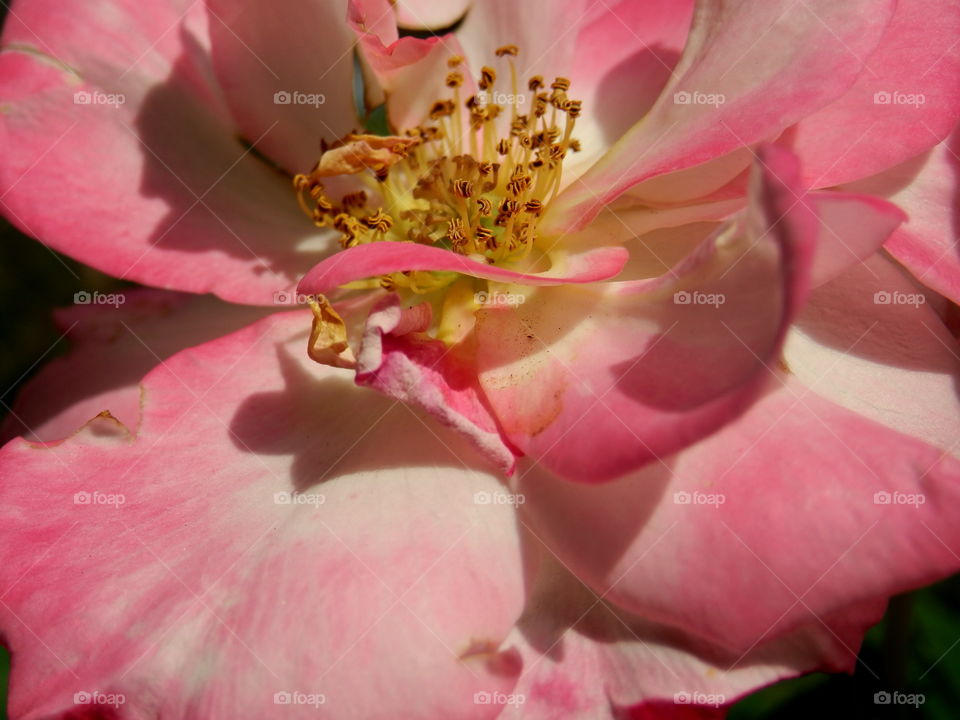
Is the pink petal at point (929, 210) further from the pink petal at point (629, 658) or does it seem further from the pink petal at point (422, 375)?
the pink petal at point (422, 375)

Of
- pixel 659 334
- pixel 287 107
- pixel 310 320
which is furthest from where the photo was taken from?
pixel 287 107

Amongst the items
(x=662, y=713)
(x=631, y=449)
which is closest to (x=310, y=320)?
(x=631, y=449)

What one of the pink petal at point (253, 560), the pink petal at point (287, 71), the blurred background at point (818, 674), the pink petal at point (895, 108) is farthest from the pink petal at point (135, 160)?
the pink petal at point (895, 108)

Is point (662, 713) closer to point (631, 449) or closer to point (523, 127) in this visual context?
point (631, 449)

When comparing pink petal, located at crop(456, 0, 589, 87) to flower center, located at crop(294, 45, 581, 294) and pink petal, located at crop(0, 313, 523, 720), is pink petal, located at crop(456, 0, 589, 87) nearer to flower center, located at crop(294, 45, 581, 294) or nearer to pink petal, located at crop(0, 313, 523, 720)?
flower center, located at crop(294, 45, 581, 294)

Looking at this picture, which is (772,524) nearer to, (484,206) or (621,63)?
(484,206)

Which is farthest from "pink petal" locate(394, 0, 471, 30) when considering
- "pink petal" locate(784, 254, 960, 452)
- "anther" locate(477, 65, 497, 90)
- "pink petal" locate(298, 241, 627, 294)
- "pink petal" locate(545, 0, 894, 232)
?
"pink petal" locate(784, 254, 960, 452)

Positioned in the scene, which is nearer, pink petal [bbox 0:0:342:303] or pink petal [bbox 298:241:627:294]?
pink petal [bbox 298:241:627:294]

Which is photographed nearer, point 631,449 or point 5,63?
point 631,449
